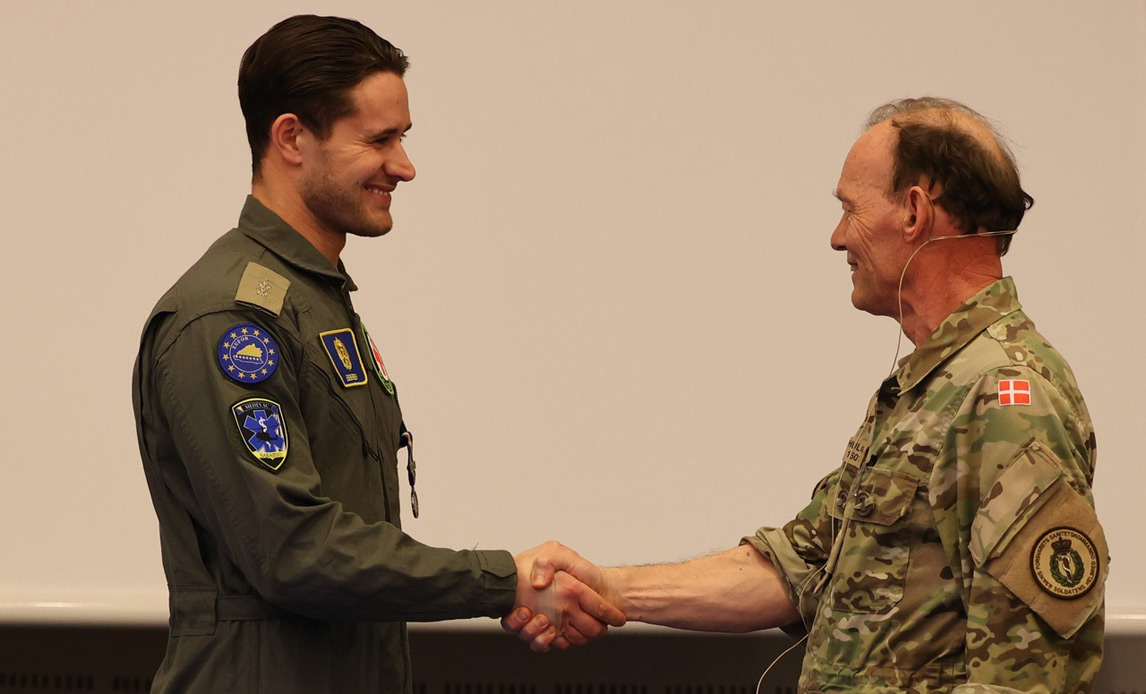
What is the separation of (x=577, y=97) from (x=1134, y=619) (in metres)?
1.71

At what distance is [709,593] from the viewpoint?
8.20 feet

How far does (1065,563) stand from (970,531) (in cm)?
13

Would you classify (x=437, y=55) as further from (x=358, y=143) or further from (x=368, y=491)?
(x=368, y=491)

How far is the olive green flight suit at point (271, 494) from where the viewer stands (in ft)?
6.18

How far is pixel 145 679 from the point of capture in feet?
10.2

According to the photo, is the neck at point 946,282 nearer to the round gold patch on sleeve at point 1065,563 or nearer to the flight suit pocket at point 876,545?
the flight suit pocket at point 876,545

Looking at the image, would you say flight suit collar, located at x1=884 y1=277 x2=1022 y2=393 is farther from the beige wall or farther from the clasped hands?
the beige wall

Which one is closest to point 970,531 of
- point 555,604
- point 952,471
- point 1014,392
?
point 952,471

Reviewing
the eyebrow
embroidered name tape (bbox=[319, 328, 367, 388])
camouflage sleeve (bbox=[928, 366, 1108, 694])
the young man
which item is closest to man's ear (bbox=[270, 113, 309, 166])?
the young man

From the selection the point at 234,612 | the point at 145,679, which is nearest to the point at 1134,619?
the point at 234,612

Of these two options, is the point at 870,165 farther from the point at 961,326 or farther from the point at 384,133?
the point at 384,133

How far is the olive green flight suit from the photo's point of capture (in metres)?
1.88

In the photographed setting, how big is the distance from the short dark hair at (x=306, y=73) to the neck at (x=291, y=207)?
5cm

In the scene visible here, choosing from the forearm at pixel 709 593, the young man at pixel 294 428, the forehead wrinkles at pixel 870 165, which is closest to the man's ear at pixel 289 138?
the young man at pixel 294 428
